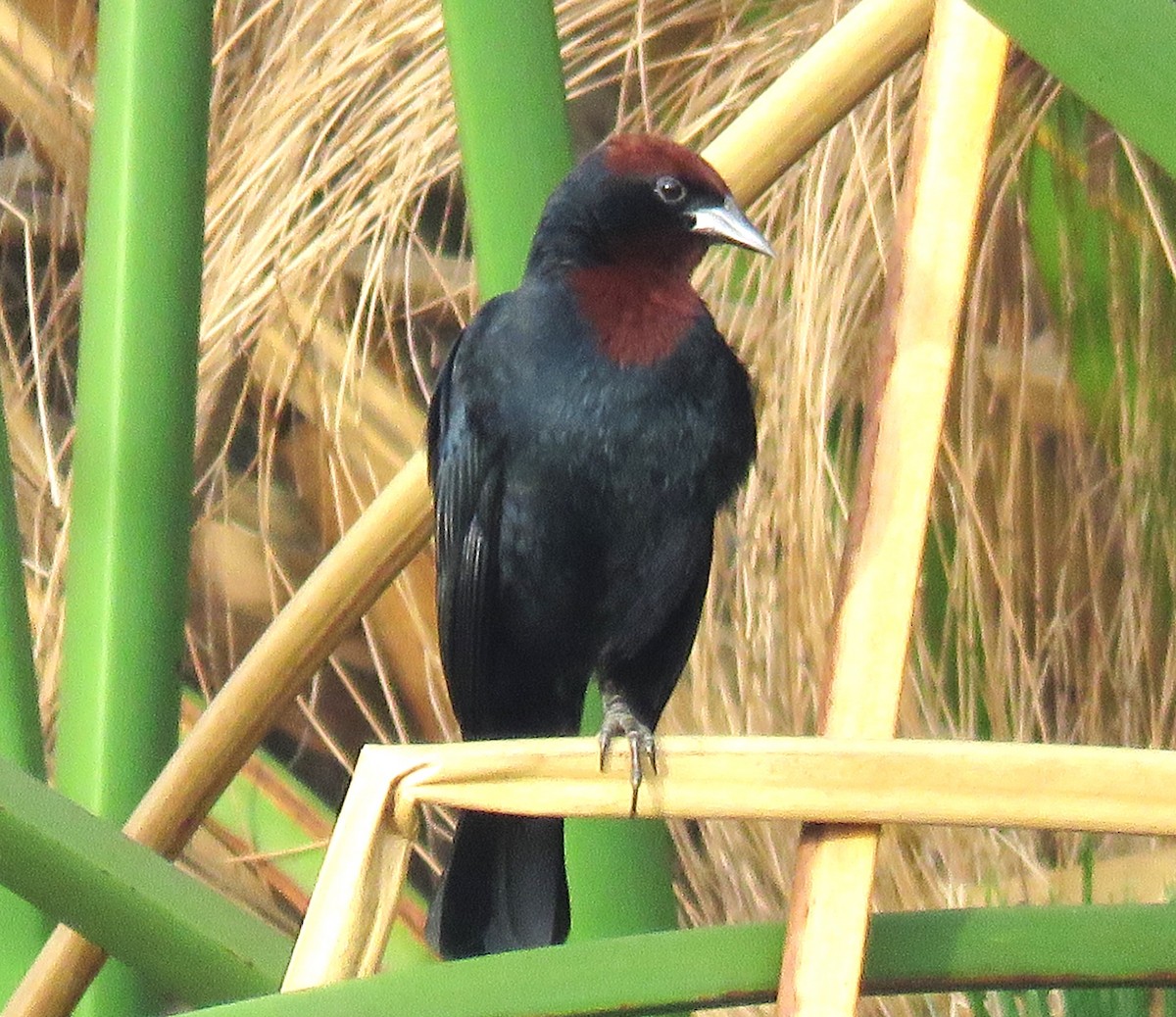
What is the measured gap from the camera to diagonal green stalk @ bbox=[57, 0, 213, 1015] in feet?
3.63

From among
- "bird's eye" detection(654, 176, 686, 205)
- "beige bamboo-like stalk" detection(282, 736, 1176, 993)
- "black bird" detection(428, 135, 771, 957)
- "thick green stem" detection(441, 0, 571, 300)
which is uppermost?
"bird's eye" detection(654, 176, 686, 205)

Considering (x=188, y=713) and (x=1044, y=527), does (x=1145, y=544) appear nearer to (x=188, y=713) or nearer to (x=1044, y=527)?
(x=1044, y=527)

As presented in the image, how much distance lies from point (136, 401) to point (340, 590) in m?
0.16

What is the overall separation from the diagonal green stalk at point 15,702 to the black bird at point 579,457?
332 mm

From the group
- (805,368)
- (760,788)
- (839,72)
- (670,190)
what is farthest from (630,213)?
(760,788)

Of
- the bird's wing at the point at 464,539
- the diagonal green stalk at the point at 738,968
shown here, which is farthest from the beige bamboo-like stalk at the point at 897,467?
the bird's wing at the point at 464,539

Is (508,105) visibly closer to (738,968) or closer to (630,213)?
(630,213)

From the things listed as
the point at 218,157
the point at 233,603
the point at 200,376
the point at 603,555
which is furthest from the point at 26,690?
the point at 233,603

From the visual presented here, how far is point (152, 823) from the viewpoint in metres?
Result: 1.11

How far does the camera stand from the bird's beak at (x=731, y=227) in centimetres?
132

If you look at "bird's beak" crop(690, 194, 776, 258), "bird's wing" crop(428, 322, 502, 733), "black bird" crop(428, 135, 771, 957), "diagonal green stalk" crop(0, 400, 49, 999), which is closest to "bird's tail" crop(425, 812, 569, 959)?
"black bird" crop(428, 135, 771, 957)

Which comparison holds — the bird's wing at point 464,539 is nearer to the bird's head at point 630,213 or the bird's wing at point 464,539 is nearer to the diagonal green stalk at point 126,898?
the bird's head at point 630,213

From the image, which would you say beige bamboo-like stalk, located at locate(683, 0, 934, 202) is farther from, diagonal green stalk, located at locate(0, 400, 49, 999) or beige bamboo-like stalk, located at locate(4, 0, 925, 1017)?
diagonal green stalk, located at locate(0, 400, 49, 999)

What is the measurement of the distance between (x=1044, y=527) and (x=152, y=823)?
2.82ft
